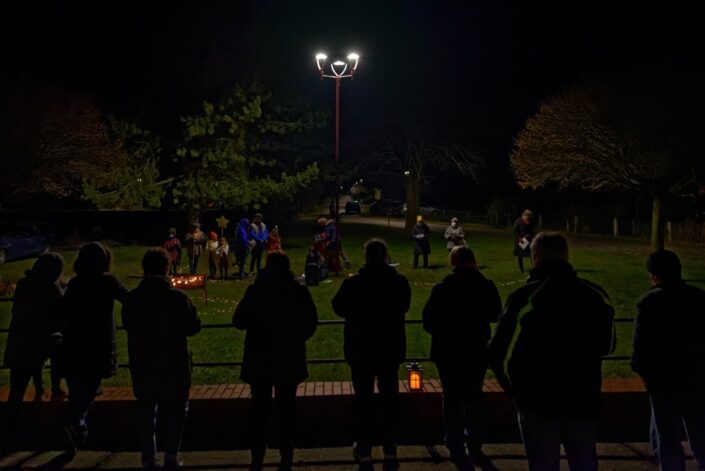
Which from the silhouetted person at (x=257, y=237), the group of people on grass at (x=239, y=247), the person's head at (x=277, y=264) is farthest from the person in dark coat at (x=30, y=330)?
the silhouetted person at (x=257, y=237)

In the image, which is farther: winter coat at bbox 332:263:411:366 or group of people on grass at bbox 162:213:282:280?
group of people on grass at bbox 162:213:282:280

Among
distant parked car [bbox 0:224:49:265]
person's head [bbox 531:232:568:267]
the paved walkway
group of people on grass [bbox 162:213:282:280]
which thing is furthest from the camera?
distant parked car [bbox 0:224:49:265]

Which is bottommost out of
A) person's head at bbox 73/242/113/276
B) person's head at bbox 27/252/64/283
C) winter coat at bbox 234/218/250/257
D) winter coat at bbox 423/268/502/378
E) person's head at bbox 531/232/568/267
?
winter coat at bbox 234/218/250/257

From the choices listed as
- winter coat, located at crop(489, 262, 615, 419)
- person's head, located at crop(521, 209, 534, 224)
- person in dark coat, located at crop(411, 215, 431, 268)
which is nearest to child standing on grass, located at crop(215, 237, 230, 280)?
person in dark coat, located at crop(411, 215, 431, 268)

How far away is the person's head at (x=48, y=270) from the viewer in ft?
17.3

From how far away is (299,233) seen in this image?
38.0m

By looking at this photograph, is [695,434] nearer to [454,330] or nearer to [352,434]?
[454,330]

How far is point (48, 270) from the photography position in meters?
5.29

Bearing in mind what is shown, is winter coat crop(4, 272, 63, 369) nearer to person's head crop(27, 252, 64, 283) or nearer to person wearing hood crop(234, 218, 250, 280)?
person's head crop(27, 252, 64, 283)

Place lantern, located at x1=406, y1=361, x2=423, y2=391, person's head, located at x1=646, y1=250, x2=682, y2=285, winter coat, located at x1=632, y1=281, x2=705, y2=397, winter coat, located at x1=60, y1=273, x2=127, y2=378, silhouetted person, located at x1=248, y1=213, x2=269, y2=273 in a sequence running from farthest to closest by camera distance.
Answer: silhouetted person, located at x1=248, y1=213, x2=269, y2=273 < lantern, located at x1=406, y1=361, x2=423, y2=391 < winter coat, located at x1=60, y1=273, x2=127, y2=378 < person's head, located at x1=646, y1=250, x2=682, y2=285 < winter coat, located at x1=632, y1=281, x2=705, y2=397

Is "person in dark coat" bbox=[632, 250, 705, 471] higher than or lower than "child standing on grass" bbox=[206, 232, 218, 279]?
higher

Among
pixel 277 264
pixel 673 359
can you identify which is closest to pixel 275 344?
pixel 277 264

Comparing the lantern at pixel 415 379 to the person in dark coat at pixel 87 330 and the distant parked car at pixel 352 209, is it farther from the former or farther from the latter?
the distant parked car at pixel 352 209

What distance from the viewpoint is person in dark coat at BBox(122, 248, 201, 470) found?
4.54 m
